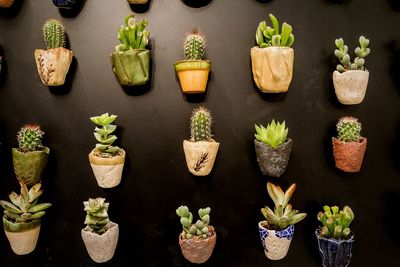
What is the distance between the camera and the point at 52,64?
5.08ft

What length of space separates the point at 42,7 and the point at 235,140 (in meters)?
1.02

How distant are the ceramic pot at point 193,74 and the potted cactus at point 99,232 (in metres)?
0.59

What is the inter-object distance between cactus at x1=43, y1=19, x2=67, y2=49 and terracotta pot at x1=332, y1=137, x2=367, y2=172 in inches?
47.8

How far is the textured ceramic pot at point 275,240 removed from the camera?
1535mm

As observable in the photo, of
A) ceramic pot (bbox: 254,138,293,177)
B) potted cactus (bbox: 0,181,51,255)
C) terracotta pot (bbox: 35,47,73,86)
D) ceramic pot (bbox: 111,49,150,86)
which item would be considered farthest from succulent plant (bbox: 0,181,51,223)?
ceramic pot (bbox: 254,138,293,177)

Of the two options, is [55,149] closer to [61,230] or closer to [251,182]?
[61,230]

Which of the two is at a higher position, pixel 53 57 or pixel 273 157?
pixel 53 57

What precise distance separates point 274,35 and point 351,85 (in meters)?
0.37

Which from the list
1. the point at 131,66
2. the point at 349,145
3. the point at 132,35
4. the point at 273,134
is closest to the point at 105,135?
the point at 131,66

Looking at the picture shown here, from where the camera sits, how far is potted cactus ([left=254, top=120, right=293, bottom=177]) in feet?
5.01

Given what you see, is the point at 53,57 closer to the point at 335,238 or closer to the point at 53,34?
the point at 53,34

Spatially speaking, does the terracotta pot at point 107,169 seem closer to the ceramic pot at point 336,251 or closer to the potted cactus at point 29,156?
the potted cactus at point 29,156

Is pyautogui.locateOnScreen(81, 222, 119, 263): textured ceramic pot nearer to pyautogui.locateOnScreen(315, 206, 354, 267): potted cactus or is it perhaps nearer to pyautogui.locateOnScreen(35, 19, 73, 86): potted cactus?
pyautogui.locateOnScreen(35, 19, 73, 86): potted cactus

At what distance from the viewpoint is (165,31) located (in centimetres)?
163
